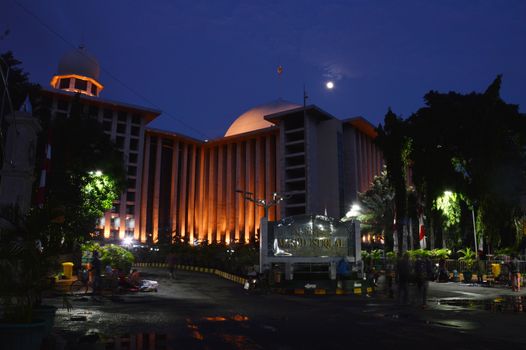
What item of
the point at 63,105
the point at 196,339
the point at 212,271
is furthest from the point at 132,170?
the point at 196,339

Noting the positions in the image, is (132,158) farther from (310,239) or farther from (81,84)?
(310,239)

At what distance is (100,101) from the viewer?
73.2m

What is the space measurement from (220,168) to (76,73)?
28498mm

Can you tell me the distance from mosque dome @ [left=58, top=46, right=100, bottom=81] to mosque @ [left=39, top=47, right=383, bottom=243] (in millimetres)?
165

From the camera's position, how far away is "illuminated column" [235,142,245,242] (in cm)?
7975

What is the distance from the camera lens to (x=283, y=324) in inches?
462

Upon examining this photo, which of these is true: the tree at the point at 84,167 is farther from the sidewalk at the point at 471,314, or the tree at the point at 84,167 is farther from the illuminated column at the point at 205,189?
the illuminated column at the point at 205,189

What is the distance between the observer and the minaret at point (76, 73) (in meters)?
77.8

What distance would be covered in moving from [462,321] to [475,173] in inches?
1160

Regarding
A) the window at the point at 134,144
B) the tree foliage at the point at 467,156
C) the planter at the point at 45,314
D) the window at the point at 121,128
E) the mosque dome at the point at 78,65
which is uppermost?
the mosque dome at the point at 78,65

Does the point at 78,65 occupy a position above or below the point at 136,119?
above

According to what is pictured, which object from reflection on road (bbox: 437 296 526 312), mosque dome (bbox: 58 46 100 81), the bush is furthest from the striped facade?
reflection on road (bbox: 437 296 526 312)

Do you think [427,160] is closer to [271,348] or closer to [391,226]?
[391,226]

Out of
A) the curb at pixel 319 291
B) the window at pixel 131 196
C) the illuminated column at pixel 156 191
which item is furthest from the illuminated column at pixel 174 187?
the curb at pixel 319 291
